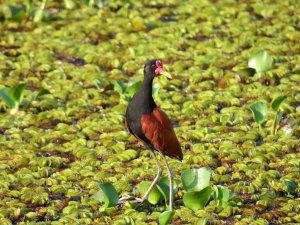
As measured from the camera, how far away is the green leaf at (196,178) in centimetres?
705

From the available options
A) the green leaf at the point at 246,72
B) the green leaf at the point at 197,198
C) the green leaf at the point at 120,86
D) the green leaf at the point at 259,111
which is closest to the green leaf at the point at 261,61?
the green leaf at the point at 246,72

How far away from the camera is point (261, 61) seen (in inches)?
377

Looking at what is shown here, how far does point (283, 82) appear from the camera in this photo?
9.47 m

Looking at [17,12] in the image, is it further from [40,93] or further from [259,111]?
[259,111]

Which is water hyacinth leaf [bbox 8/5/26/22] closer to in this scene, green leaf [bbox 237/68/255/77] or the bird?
green leaf [bbox 237/68/255/77]

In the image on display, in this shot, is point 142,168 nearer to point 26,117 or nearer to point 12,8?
point 26,117

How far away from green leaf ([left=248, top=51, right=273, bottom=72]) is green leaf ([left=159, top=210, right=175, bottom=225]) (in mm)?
3448

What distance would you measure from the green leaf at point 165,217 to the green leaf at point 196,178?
0.62 m

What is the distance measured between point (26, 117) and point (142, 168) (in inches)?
58.8

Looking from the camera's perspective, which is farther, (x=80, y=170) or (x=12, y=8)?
(x=12, y=8)

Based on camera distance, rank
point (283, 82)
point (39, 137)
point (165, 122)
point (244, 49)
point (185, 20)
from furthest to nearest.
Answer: point (185, 20), point (244, 49), point (283, 82), point (39, 137), point (165, 122)

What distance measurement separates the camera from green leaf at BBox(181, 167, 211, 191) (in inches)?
277

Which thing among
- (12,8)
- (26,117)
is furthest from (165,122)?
(12,8)

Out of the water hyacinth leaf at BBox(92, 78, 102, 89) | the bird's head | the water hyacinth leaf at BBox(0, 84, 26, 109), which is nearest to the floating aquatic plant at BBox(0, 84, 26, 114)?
the water hyacinth leaf at BBox(0, 84, 26, 109)
